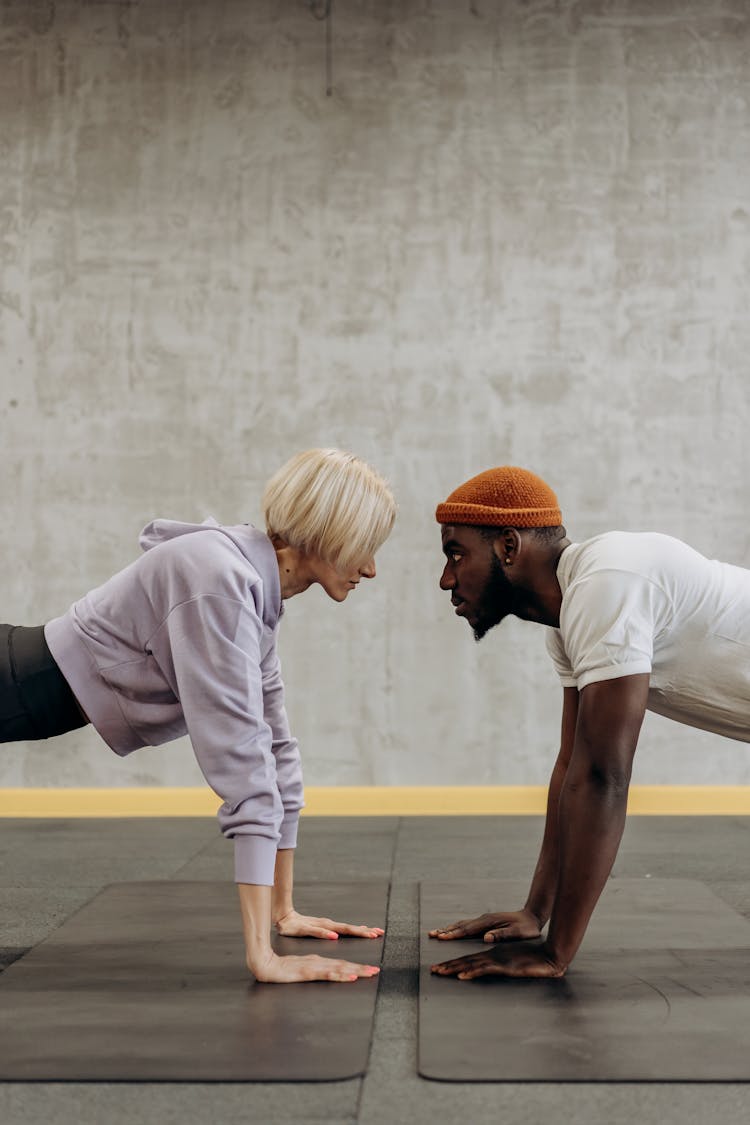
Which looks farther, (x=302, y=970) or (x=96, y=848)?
(x=96, y=848)

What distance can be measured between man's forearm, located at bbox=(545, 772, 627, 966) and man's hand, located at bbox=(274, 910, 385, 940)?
638 mm

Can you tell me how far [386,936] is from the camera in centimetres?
245

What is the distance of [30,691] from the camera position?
1998 millimetres

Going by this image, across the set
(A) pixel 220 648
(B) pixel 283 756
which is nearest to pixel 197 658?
(A) pixel 220 648

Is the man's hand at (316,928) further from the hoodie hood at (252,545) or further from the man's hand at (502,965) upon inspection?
the hoodie hood at (252,545)

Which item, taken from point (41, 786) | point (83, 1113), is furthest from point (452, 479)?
point (83, 1113)

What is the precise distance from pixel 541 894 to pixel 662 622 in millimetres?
663

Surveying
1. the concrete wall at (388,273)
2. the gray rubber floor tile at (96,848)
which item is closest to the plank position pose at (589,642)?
the gray rubber floor tile at (96,848)

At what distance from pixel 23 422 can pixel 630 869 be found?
325cm

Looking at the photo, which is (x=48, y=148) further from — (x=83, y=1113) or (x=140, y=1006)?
(x=83, y=1113)

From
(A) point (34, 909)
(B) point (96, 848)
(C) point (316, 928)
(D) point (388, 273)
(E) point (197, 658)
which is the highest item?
(D) point (388, 273)

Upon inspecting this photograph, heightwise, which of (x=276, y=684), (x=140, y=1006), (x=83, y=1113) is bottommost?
(x=140, y=1006)

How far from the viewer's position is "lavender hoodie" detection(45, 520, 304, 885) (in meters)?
1.92

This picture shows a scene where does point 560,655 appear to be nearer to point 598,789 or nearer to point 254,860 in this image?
point 598,789
